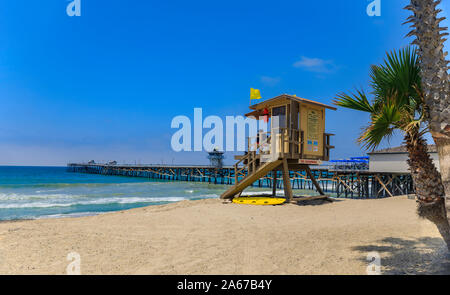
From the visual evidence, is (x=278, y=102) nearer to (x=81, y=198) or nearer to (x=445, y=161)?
(x=445, y=161)

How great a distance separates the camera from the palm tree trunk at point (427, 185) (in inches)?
184

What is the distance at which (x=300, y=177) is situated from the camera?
41.8 m

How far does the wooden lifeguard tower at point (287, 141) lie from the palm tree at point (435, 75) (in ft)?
28.4

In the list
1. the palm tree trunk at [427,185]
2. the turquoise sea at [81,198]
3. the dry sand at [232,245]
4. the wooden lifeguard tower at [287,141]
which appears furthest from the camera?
the turquoise sea at [81,198]

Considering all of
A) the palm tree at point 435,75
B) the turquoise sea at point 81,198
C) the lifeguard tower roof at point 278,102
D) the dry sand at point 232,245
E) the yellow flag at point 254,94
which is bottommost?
the turquoise sea at point 81,198

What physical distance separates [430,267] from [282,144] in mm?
8657

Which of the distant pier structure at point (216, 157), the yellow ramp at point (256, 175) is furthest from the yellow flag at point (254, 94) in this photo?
the distant pier structure at point (216, 157)

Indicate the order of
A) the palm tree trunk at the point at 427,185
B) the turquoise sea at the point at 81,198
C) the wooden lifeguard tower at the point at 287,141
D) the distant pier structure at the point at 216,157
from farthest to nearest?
the distant pier structure at the point at 216,157 → the turquoise sea at the point at 81,198 → the wooden lifeguard tower at the point at 287,141 → the palm tree trunk at the point at 427,185

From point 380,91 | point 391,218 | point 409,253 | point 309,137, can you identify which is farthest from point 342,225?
point 309,137

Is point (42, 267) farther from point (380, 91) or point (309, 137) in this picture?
point (309, 137)

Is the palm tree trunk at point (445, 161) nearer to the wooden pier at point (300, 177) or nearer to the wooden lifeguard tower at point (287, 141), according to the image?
the wooden lifeguard tower at point (287, 141)

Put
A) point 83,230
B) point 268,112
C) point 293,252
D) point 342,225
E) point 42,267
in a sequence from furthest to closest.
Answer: point 268,112 < point 342,225 < point 83,230 < point 293,252 < point 42,267

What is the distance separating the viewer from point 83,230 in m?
7.91

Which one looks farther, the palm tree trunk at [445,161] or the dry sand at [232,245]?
the dry sand at [232,245]
